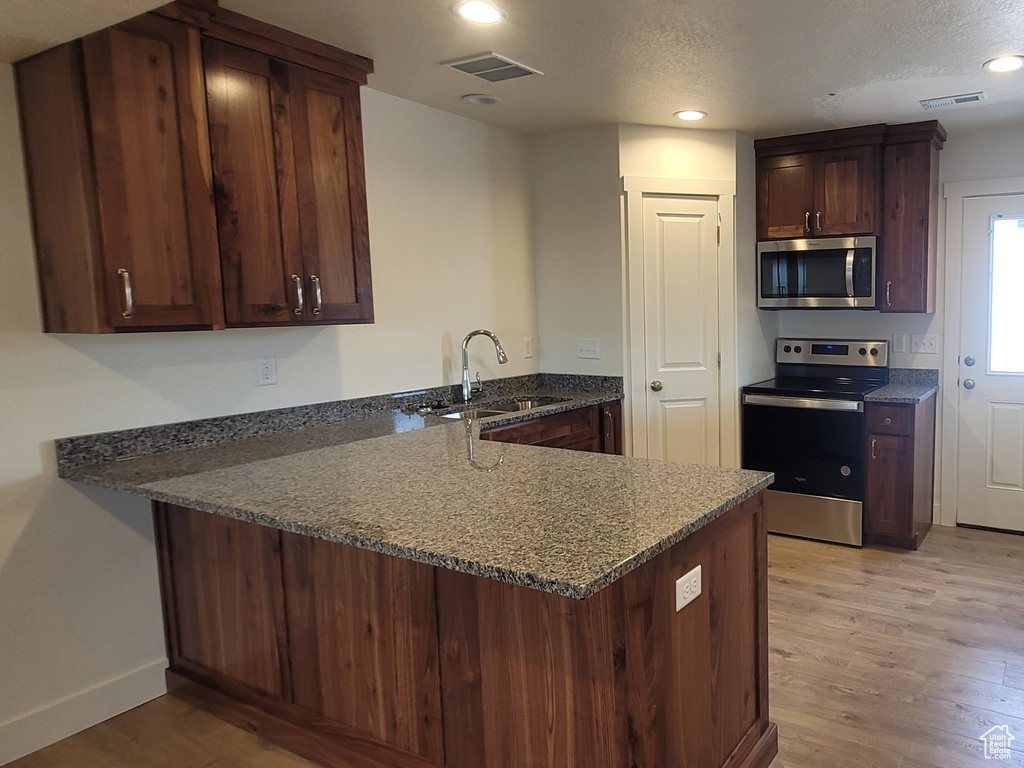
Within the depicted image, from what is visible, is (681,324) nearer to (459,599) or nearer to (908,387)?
(908,387)

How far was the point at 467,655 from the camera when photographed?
5.93ft

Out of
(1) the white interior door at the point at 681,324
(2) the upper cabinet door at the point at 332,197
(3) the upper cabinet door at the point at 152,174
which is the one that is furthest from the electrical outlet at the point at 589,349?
(3) the upper cabinet door at the point at 152,174

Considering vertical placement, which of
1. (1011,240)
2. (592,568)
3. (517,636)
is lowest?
(517,636)

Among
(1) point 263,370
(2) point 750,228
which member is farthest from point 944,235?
(1) point 263,370

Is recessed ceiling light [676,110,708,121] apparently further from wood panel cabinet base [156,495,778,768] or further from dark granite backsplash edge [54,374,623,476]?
wood panel cabinet base [156,495,778,768]

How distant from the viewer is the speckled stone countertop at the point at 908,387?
3.94 m

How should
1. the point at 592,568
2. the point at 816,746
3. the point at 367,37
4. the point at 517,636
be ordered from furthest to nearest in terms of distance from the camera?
the point at 367,37 → the point at 816,746 → the point at 517,636 → the point at 592,568

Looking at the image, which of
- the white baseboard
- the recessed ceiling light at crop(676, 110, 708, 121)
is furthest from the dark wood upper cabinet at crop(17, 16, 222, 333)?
the recessed ceiling light at crop(676, 110, 708, 121)

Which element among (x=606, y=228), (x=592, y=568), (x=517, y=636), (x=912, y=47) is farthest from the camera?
(x=606, y=228)

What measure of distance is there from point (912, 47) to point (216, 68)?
2.56 metres

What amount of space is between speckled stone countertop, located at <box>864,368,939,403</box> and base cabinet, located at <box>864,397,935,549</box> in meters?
0.04

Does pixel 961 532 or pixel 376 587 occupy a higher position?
pixel 376 587

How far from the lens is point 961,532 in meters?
4.36

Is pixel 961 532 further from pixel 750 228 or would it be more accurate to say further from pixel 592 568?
pixel 592 568
